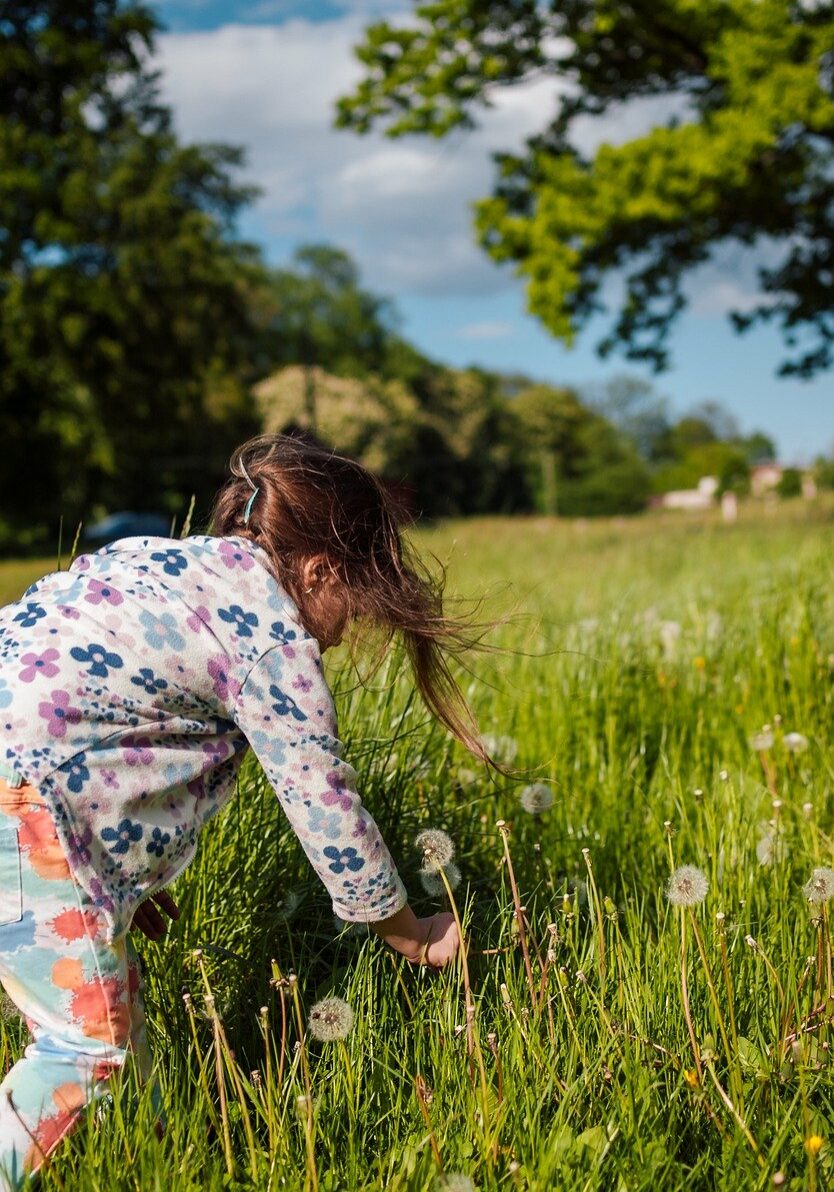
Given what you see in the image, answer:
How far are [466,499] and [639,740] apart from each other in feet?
149

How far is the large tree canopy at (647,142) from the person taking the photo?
13.6m

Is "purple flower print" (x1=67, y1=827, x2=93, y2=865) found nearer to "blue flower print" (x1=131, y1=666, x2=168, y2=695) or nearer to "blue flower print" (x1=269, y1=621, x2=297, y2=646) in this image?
"blue flower print" (x1=131, y1=666, x2=168, y2=695)

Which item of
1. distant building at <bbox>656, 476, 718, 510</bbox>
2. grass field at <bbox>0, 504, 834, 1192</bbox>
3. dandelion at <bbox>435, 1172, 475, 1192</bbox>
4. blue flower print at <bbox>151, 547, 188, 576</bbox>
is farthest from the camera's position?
distant building at <bbox>656, 476, 718, 510</bbox>

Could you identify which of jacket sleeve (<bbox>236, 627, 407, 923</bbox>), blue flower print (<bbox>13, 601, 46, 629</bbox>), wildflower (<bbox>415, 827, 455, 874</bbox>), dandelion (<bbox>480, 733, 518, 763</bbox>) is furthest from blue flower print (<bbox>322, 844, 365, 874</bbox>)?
dandelion (<bbox>480, 733, 518, 763</bbox>)

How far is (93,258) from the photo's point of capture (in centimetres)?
3017

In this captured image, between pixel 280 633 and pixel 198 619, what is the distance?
0.43 feet

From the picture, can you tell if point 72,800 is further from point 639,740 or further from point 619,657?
point 619,657

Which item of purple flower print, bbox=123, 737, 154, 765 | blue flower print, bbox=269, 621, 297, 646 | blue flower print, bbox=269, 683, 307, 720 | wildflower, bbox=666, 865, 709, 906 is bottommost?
wildflower, bbox=666, 865, 709, 906

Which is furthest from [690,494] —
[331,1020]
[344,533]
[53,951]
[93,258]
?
[53,951]

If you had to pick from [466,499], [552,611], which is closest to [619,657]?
[552,611]

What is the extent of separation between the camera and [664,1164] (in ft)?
5.32

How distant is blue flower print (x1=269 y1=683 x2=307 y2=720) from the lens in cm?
177

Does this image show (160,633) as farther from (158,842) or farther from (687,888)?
(687,888)

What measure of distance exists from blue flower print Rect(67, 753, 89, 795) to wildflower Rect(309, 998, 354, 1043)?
18.8 inches
